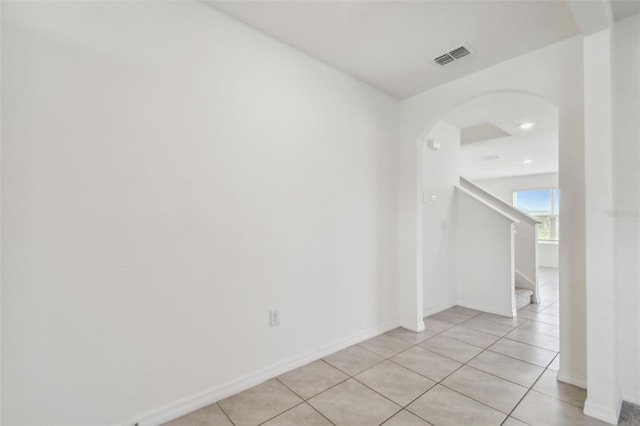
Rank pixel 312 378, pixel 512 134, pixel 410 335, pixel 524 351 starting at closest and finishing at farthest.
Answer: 1. pixel 312 378
2. pixel 524 351
3. pixel 410 335
4. pixel 512 134

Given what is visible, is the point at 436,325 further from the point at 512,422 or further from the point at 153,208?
the point at 153,208

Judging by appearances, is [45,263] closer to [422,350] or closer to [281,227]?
[281,227]

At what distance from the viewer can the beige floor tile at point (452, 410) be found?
66.5 inches

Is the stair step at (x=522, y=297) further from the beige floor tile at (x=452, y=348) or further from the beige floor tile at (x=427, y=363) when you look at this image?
the beige floor tile at (x=427, y=363)

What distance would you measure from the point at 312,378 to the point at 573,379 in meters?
1.91

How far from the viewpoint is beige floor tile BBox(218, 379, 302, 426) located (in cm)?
171

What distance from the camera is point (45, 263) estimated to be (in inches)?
53.2

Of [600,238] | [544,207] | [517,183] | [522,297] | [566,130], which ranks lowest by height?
[522,297]

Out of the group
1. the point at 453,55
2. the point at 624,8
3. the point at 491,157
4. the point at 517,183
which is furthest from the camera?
the point at 517,183

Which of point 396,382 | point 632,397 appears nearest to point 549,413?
point 632,397

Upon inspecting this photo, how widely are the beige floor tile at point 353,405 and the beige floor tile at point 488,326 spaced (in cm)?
186

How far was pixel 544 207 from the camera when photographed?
8211 millimetres

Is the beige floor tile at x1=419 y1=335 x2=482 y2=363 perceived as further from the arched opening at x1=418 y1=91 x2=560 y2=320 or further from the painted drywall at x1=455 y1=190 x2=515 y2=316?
the painted drywall at x1=455 y1=190 x2=515 y2=316

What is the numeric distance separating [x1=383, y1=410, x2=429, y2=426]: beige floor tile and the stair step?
9.67ft
